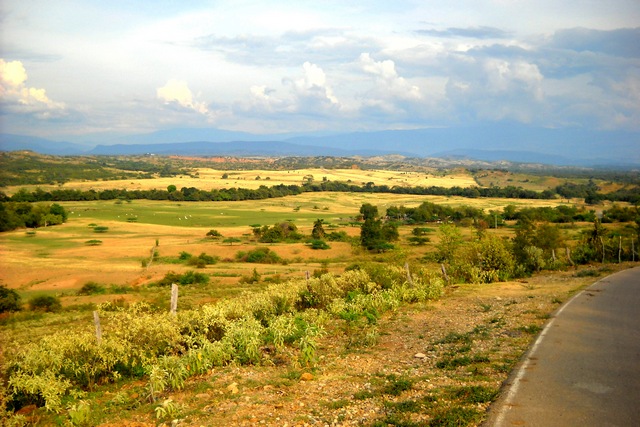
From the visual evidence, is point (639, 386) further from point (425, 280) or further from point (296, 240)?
point (296, 240)

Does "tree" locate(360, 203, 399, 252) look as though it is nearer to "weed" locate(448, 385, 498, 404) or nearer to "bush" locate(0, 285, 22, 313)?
"bush" locate(0, 285, 22, 313)

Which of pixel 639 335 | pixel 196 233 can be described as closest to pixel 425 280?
pixel 639 335

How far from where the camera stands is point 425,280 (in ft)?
77.2

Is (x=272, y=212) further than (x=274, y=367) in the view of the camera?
Yes

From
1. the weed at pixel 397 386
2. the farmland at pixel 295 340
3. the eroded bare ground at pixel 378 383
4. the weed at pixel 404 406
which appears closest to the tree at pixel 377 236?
the farmland at pixel 295 340

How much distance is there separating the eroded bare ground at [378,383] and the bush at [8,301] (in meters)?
22.8

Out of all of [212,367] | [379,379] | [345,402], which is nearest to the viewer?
[345,402]

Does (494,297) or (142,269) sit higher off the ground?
(494,297)

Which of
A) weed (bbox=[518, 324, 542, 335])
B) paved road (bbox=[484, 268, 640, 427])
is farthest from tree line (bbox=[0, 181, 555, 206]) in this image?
paved road (bbox=[484, 268, 640, 427])

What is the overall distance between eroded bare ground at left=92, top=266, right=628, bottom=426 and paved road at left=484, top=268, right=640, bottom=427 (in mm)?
436

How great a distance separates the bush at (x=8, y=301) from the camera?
96.5 ft

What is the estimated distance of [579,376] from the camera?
10031 millimetres

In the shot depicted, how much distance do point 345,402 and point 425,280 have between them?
48.8 ft

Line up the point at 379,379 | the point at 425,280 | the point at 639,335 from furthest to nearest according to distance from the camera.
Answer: the point at 425,280, the point at 639,335, the point at 379,379
